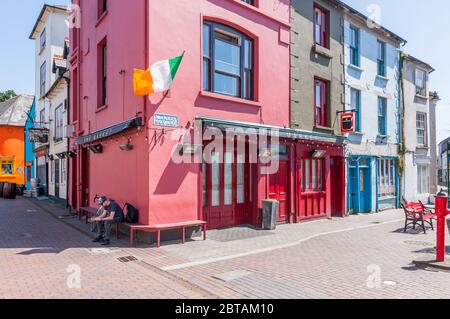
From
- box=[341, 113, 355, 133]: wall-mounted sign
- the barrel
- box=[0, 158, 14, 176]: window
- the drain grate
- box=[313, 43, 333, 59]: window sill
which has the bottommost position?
the drain grate

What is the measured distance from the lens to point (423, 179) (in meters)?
21.5

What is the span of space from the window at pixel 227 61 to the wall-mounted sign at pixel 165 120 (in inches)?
67.4

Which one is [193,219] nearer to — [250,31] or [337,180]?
[250,31]

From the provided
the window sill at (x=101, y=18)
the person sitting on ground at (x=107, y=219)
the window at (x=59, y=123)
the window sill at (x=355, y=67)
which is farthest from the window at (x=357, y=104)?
the window at (x=59, y=123)

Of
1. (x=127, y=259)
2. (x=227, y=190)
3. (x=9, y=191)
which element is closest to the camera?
(x=127, y=259)

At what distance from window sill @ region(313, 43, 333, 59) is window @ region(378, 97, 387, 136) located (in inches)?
196

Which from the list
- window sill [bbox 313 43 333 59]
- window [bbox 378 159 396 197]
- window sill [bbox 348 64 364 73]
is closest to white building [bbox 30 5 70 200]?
window sill [bbox 313 43 333 59]

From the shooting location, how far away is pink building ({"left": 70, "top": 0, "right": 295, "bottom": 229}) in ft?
29.8

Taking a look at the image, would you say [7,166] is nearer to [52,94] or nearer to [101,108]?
[52,94]

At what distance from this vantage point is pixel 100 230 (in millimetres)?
9195

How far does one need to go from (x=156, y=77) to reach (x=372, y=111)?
12376mm

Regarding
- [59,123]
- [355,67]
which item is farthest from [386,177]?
[59,123]

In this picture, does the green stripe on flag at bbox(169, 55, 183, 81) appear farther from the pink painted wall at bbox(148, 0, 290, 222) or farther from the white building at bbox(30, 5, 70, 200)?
the white building at bbox(30, 5, 70, 200)

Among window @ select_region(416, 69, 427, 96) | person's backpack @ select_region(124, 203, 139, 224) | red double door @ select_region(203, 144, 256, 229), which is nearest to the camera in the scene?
person's backpack @ select_region(124, 203, 139, 224)
